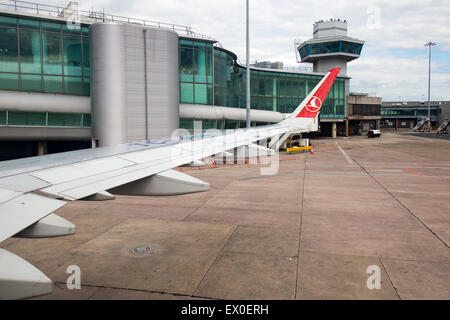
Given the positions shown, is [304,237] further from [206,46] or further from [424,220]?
[206,46]

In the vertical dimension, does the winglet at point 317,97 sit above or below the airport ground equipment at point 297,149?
above

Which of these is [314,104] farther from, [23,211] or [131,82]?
[131,82]

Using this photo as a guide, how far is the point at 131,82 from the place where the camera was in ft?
95.0

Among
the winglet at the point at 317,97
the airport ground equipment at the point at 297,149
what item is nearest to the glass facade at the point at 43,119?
the airport ground equipment at the point at 297,149

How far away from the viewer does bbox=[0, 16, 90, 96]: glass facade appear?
2723 cm

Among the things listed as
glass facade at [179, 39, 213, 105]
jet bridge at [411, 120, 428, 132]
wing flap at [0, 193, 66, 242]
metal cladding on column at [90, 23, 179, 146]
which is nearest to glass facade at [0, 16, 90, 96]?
metal cladding on column at [90, 23, 179, 146]

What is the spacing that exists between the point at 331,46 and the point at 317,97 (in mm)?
65550

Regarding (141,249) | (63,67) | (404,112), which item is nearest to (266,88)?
(63,67)

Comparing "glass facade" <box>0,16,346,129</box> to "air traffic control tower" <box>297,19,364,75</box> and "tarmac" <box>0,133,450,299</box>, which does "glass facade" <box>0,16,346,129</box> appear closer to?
Result: "tarmac" <box>0,133,450,299</box>

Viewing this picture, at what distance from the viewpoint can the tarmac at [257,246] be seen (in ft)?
23.2

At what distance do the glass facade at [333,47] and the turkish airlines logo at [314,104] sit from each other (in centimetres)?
6474

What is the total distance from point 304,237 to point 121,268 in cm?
517

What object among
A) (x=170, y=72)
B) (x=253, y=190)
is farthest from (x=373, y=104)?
(x=253, y=190)

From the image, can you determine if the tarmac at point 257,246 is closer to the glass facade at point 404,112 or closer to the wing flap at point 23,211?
the wing flap at point 23,211
